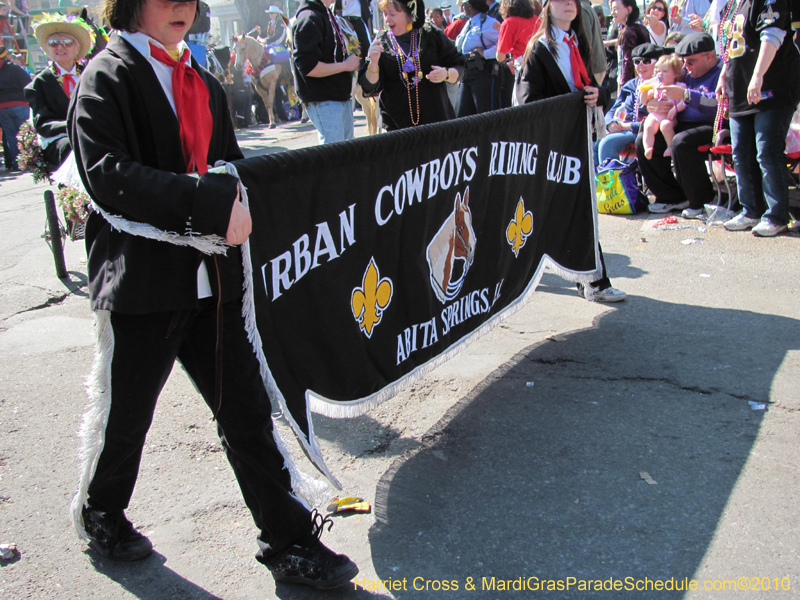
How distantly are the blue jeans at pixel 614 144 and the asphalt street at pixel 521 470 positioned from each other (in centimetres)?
303

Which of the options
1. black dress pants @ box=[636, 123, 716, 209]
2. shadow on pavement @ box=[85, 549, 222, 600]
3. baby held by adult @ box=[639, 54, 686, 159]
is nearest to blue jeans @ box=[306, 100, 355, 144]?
baby held by adult @ box=[639, 54, 686, 159]

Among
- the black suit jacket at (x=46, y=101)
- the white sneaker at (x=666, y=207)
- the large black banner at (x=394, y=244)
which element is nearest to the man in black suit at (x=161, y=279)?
the large black banner at (x=394, y=244)

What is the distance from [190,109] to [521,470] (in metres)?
1.84

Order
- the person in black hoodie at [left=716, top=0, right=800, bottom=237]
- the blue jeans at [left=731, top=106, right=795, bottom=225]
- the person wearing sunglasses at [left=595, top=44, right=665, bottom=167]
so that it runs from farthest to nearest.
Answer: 1. the person wearing sunglasses at [left=595, top=44, right=665, bottom=167]
2. the blue jeans at [left=731, top=106, right=795, bottom=225]
3. the person in black hoodie at [left=716, top=0, right=800, bottom=237]

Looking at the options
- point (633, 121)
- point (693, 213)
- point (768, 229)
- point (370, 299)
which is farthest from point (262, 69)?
point (370, 299)

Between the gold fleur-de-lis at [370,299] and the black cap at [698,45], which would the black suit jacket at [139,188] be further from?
the black cap at [698,45]

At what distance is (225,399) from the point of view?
86.4 inches

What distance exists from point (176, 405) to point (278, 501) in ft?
5.25

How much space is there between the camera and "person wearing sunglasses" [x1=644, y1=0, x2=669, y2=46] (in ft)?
29.4

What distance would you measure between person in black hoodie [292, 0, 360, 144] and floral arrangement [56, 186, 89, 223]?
1.77 meters

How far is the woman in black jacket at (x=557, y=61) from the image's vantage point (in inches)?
169

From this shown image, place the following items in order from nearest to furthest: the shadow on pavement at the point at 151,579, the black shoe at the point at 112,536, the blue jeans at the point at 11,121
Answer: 1. the shadow on pavement at the point at 151,579
2. the black shoe at the point at 112,536
3. the blue jeans at the point at 11,121

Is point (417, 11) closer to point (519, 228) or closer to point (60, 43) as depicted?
point (519, 228)

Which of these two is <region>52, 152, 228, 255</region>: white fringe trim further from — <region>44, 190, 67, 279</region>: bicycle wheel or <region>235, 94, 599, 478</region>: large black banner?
<region>44, 190, 67, 279</region>: bicycle wheel
